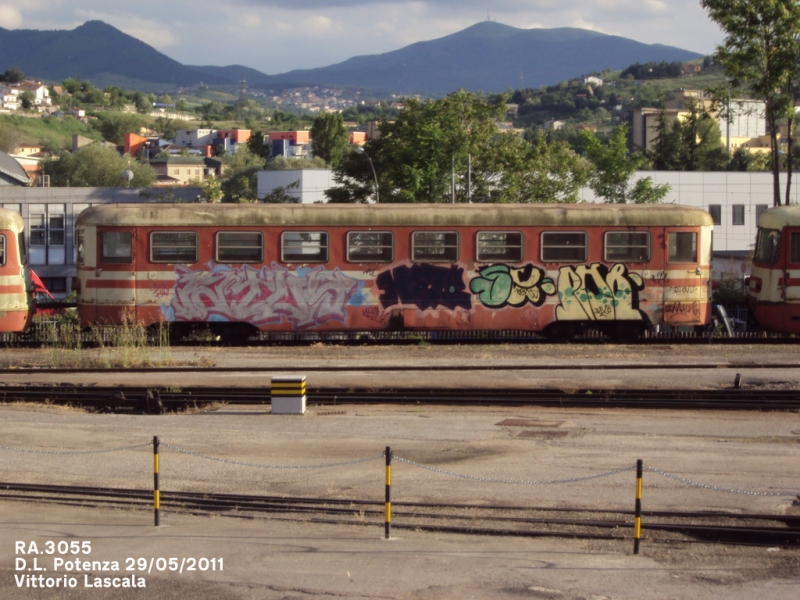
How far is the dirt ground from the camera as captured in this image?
27.2 ft

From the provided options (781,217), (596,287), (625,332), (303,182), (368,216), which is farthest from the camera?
(303,182)

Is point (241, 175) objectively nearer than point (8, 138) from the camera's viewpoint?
Yes

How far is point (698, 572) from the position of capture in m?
8.58

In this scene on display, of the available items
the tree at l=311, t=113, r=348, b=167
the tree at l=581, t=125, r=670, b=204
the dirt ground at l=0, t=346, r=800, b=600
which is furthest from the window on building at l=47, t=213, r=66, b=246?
the tree at l=311, t=113, r=348, b=167

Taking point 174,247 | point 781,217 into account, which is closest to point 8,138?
point 174,247

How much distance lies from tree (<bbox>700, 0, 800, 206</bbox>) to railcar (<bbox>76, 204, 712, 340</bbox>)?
10980 millimetres

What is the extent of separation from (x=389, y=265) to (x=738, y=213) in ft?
165

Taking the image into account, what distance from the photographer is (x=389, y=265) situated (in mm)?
21641

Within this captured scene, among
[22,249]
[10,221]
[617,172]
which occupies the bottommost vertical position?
[22,249]

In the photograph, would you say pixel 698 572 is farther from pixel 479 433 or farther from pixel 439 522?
pixel 479 433

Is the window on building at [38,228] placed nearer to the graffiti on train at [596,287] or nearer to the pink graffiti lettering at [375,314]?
the pink graffiti lettering at [375,314]

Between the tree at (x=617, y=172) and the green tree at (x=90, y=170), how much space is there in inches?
2958

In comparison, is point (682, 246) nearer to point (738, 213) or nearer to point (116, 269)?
point (116, 269)

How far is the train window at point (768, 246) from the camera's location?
22.3 m
